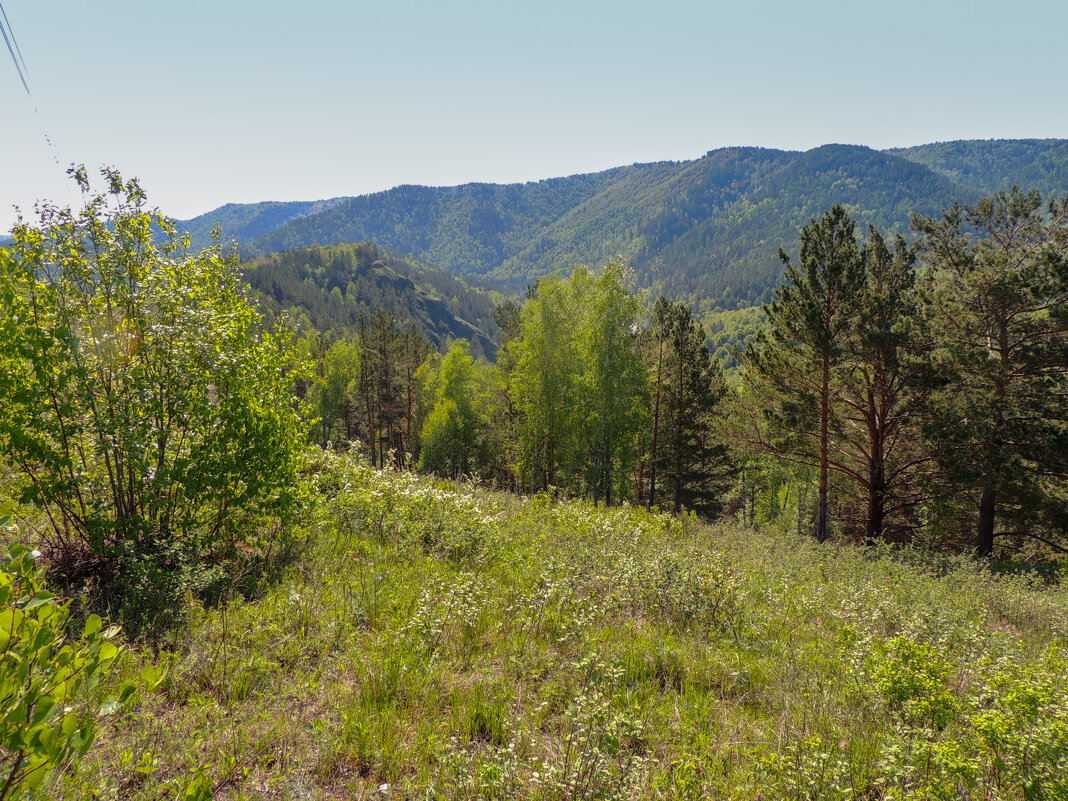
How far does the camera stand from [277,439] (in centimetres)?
572

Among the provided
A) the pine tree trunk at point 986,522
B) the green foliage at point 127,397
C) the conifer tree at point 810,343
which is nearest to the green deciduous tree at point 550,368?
the conifer tree at point 810,343

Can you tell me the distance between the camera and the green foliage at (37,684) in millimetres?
1274

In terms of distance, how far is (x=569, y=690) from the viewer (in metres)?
3.95

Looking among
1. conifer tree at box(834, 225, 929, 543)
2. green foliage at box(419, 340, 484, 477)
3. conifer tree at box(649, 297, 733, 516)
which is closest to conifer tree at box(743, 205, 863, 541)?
conifer tree at box(834, 225, 929, 543)

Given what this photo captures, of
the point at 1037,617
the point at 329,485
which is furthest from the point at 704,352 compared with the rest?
the point at 329,485

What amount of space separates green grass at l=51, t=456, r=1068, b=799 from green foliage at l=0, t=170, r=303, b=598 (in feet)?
4.13

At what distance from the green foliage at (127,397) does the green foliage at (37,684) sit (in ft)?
13.3

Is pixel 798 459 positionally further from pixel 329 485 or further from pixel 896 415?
pixel 329 485

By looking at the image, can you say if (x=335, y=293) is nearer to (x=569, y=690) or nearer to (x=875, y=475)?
(x=875, y=475)

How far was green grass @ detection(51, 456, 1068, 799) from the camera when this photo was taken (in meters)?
2.79

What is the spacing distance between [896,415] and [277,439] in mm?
18956

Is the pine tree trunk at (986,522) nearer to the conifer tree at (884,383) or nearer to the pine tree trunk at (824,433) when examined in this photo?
the conifer tree at (884,383)

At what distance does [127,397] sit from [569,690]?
5.27 metres

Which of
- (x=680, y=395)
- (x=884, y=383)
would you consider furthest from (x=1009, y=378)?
(x=680, y=395)
